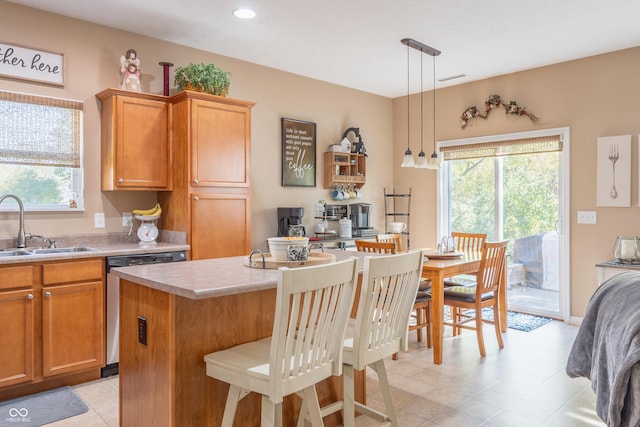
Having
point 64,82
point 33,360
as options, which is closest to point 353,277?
point 33,360

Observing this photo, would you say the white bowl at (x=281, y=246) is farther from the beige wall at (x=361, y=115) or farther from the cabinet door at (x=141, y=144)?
the beige wall at (x=361, y=115)

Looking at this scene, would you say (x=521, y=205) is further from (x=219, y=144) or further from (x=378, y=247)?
(x=219, y=144)

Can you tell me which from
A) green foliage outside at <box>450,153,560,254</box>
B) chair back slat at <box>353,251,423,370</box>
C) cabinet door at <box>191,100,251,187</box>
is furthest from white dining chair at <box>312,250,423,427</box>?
green foliage outside at <box>450,153,560,254</box>

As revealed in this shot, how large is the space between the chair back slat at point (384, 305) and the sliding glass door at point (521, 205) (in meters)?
3.20

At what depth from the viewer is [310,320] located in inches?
67.3

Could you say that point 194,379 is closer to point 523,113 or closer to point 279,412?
point 279,412

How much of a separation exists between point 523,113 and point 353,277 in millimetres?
3896

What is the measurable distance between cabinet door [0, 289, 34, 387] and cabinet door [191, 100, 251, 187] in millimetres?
1414

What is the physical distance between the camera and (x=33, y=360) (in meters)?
2.91

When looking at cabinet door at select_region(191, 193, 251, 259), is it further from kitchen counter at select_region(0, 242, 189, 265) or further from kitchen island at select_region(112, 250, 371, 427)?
kitchen island at select_region(112, 250, 371, 427)

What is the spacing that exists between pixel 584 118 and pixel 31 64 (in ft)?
15.8

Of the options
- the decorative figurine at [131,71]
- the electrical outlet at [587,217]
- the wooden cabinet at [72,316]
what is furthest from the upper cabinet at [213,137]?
the electrical outlet at [587,217]

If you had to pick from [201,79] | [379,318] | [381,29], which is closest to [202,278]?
[379,318]

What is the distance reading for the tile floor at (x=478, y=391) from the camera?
2615 millimetres
